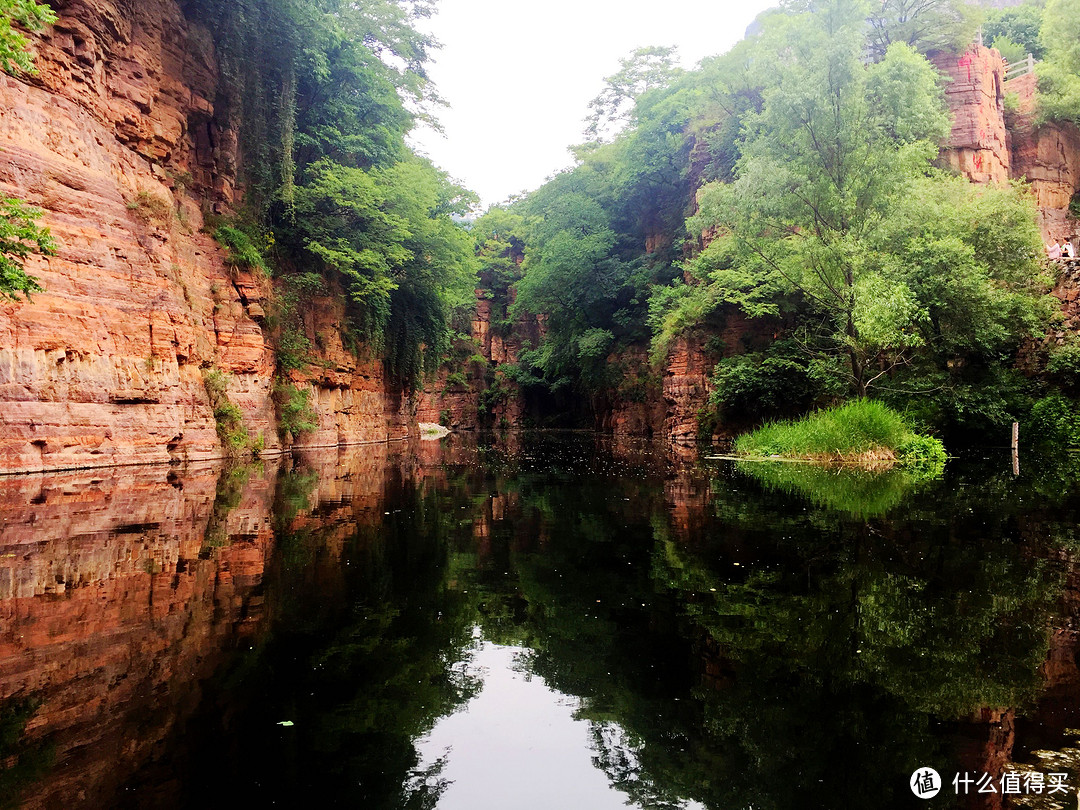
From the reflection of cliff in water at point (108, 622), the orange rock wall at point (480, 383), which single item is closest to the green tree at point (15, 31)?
the reflection of cliff in water at point (108, 622)

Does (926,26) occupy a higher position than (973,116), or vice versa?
(926,26)

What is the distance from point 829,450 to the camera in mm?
17969

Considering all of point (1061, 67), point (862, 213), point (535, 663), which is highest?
point (1061, 67)

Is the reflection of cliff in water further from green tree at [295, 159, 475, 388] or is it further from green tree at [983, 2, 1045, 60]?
green tree at [983, 2, 1045, 60]

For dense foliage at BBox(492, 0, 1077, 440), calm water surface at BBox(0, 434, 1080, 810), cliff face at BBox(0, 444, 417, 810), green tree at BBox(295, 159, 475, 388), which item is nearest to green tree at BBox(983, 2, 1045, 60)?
dense foliage at BBox(492, 0, 1077, 440)

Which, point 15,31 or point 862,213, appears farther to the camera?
point 862,213

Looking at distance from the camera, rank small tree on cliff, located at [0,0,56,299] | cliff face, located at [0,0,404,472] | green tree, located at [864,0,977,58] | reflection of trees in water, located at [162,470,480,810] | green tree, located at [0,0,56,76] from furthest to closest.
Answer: green tree, located at [864,0,977,58] < cliff face, located at [0,0,404,472] < small tree on cliff, located at [0,0,56,299] < green tree, located at [0,0,56,76] < reflection of trees in water, located at [162,470,480,810]

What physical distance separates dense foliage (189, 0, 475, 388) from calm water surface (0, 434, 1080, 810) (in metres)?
17.6

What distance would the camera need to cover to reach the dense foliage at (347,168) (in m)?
22.2

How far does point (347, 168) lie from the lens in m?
25.2

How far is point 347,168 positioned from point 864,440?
20058mm

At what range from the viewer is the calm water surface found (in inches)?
108

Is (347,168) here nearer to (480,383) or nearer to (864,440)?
(864,440)

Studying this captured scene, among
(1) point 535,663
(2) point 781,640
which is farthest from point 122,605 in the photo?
(2) point 781,640
